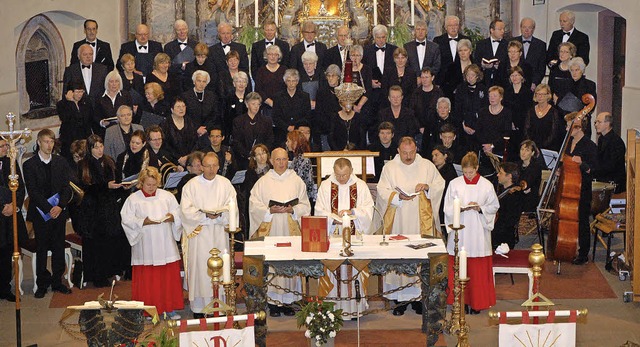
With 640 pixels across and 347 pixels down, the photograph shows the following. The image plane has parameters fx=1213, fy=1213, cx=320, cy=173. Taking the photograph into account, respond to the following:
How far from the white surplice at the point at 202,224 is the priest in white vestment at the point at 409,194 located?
1817 millimetres

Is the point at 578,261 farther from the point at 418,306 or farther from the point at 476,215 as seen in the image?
the point at 418,306

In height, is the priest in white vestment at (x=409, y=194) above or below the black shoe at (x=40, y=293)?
above

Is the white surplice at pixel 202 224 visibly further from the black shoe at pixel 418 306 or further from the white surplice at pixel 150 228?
the black shoe at pixel 418 306

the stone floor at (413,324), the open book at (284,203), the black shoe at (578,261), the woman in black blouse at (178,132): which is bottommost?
the stone floor at (413,324)

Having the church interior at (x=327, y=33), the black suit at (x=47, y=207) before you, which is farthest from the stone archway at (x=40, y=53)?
the black suit at (x=47, y=207)

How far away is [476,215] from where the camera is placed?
1327 centimetres

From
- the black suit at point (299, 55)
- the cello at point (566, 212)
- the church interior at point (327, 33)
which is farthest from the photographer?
the black suit at point (299, 55)

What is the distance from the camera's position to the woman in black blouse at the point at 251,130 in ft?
51.3

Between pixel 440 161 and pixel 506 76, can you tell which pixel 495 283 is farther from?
pixel 506 76

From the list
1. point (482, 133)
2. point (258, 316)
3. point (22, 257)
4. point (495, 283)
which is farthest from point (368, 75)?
point (258, 316)

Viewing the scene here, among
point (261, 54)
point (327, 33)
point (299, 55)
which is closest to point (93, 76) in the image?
point (261, 54)

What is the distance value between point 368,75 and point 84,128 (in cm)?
391

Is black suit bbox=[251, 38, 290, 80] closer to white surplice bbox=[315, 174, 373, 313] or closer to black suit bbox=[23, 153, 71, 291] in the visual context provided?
black suit bbox=[23, 153, 71, 291]

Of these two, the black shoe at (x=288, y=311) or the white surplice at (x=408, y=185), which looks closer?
the black shoe at (x=288, y=311)
